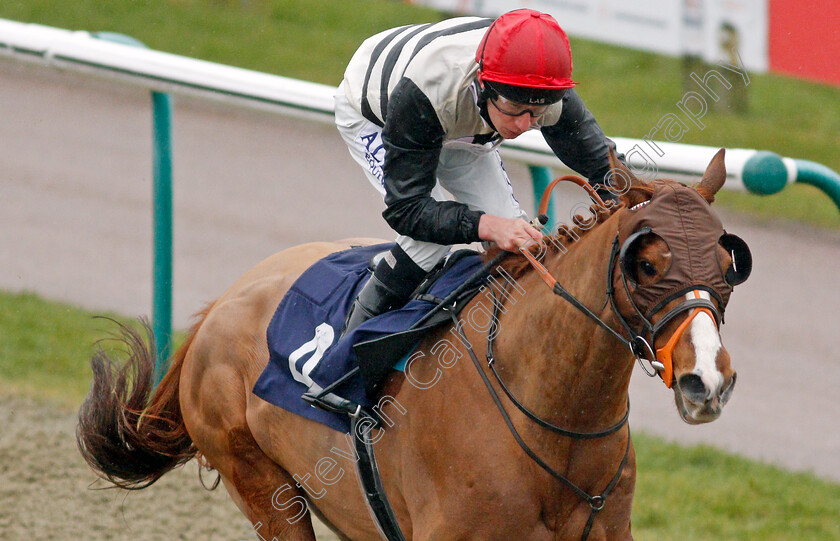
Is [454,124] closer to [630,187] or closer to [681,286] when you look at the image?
[630,187]

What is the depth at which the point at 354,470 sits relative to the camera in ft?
10.7

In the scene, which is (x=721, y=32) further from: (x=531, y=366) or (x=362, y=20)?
(x=531, y=366)

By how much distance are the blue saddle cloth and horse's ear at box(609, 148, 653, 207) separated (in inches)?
26.4

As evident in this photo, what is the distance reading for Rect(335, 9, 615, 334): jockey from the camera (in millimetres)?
2729

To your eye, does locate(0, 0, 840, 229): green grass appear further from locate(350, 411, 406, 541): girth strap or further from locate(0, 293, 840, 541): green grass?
locate(350, 411, 406, 541): girth strap

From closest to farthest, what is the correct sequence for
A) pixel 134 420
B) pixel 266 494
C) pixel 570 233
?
pixel 570 233
pixel 266 494
pixel 134 420

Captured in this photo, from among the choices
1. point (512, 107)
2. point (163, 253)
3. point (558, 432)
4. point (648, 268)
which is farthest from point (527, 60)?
point (163, 253)

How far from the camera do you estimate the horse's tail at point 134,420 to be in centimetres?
402

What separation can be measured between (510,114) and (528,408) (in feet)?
2.55

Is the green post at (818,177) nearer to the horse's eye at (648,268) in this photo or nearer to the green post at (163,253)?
the horse's eye at (648,268)

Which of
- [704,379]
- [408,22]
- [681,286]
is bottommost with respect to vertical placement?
[408,22]

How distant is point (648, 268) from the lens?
7.66 ft

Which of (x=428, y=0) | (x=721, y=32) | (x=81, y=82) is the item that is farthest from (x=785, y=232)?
(x=81, y=82)

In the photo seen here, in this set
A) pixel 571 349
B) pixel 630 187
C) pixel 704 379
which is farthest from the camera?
pixel 571 349
